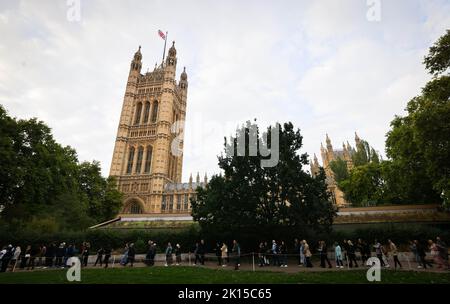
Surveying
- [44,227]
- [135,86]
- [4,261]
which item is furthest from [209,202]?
[135,86]

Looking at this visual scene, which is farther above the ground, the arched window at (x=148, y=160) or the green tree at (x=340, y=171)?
the arched window at (x=148, y=160)

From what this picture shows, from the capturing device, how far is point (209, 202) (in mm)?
20156

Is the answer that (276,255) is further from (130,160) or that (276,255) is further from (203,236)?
(130,160)

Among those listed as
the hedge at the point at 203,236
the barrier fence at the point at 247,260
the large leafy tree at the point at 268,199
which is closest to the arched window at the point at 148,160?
the hedge at the point at 203,236

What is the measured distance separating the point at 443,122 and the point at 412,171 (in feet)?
27.9

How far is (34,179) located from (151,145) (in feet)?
135

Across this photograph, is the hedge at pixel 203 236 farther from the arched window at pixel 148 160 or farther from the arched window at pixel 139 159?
the arched window at pixel 139 159

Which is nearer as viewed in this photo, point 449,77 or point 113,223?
point 449,77

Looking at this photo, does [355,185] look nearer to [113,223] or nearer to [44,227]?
[113,223]

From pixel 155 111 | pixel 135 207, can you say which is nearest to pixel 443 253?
pixel 135 207

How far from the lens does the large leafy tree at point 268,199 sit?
18.3 m

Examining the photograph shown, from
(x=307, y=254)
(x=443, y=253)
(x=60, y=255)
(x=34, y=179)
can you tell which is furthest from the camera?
(x=34, y=179)

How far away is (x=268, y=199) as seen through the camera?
20.2 metres

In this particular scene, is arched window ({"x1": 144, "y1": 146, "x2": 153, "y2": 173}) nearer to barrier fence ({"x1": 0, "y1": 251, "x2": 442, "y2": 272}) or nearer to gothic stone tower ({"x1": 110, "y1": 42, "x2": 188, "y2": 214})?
gothic stone tower ({"x1": 110, "y1": 42, "x2": 188, "y2": 214})
